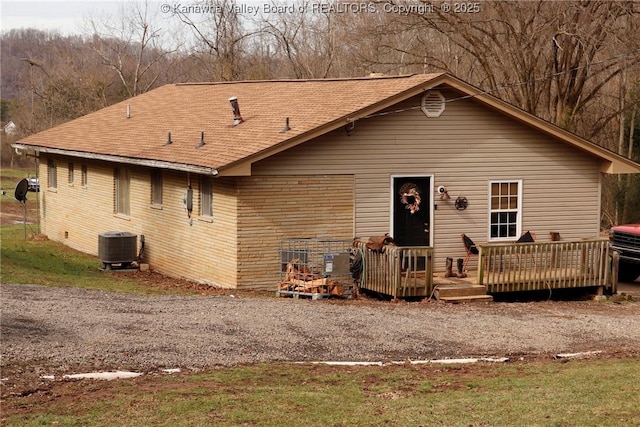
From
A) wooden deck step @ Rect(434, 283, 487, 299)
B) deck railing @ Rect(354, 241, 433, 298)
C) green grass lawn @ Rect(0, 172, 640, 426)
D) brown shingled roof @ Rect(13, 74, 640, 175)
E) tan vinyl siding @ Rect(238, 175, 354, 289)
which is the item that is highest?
brown shingled roof @ Rect(13, 74, 640, 175)

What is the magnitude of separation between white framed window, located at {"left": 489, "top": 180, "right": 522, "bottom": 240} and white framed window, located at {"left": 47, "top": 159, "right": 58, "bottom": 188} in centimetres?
1597

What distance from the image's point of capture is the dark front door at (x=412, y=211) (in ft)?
70.0

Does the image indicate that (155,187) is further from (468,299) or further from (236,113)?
(468,299)

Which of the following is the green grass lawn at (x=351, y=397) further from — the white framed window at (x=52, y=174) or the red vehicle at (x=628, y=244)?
the white framed window at (x=52, y=174)

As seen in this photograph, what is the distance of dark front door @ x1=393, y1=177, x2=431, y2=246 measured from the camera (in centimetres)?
2133

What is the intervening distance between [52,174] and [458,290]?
691 inches

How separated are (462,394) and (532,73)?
960 inches

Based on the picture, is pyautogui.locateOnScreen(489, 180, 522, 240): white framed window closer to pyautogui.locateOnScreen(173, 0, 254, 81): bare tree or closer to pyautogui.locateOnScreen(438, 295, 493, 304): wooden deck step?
pyautogui.locateOnScreen(438, 295, 493, 304): wooden deck step

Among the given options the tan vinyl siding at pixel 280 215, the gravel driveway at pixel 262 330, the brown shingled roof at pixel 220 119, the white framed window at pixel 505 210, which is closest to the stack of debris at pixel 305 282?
the tan vinyl siding at pixel 280 215

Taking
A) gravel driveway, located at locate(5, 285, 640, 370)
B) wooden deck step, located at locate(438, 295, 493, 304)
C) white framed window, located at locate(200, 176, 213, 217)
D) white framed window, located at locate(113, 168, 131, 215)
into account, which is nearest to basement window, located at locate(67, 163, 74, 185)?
white framed window, located at locate(113, 168, 131, 215)

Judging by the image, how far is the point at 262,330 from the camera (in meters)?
14.5

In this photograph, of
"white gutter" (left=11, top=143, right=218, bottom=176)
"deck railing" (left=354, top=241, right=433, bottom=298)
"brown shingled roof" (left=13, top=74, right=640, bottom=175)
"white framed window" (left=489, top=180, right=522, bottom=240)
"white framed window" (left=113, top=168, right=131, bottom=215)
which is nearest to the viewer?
"deck railing" (left=354, top=241, right=433, bottom=298)

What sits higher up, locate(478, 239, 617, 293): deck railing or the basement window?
the basement window

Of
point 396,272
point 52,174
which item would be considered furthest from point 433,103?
point 52,174
